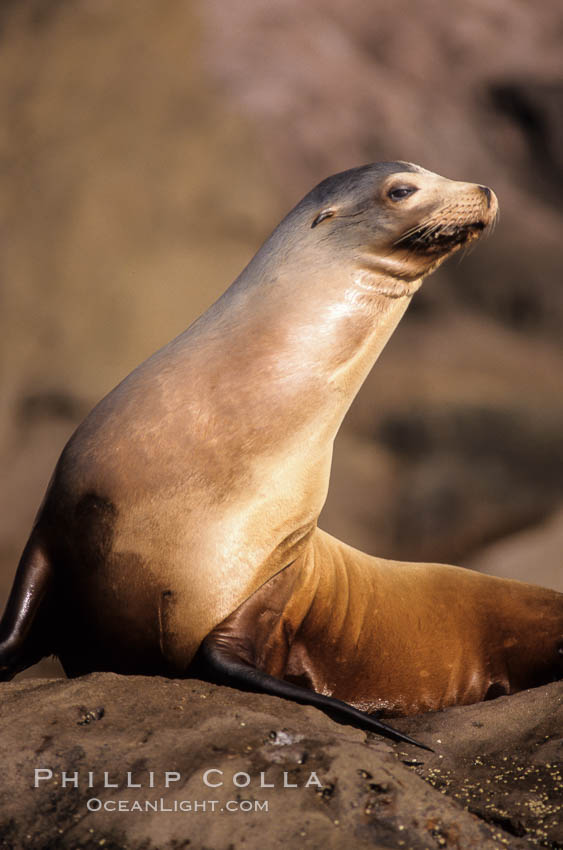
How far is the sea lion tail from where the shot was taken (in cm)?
265

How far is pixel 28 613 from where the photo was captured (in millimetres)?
2715

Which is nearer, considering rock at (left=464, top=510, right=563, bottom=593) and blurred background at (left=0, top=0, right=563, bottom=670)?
rock at (left=464, top=510, right=563, bottom=593)

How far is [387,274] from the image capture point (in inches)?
123

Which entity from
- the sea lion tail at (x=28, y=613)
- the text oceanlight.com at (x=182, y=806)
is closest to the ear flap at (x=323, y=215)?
the sea lion tail at (x=28, y=613)

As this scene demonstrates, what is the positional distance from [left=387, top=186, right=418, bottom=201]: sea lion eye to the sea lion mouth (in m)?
0.13

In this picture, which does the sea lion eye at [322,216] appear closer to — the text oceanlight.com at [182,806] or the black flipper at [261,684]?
the black flipper at [261,684]

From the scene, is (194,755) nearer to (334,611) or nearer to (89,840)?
(89,840)

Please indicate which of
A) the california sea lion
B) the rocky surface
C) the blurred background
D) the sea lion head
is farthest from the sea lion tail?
the blurred background

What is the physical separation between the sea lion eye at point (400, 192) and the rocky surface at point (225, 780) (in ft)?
5.68

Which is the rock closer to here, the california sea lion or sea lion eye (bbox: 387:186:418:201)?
the california sea lion

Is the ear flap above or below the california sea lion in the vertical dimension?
above

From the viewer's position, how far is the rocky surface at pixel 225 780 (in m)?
1.55

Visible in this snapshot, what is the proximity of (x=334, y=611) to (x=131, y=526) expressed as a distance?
0.83 metres

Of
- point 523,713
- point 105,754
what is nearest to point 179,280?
point 523,713
